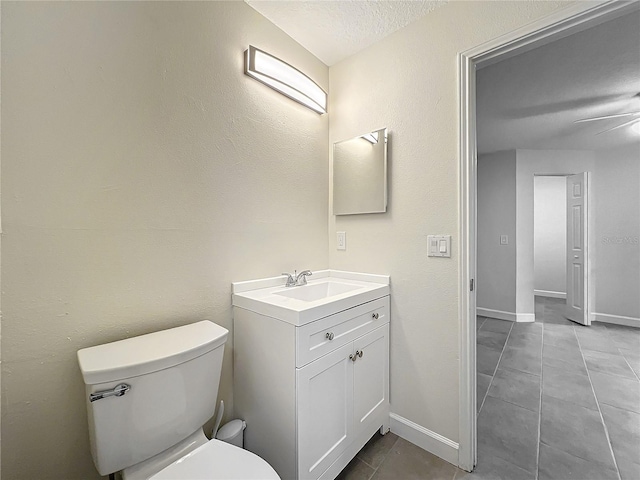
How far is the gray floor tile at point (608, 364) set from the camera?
2266 millimetres

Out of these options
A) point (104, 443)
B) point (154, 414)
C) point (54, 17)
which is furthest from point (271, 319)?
point (54, 17)

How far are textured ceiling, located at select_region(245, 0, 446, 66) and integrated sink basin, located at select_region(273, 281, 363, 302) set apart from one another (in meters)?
1.53

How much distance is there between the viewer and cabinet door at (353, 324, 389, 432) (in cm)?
135

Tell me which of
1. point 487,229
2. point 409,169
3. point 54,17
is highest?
point 54,17

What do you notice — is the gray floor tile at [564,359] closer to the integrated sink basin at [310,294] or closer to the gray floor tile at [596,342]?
the gray floor tile at [596,342]

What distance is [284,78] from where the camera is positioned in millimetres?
1542

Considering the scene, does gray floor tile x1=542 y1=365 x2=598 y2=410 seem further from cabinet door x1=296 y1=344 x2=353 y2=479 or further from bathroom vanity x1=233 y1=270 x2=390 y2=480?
cabinet door x1=296 y1=344 x2=353 y2=479

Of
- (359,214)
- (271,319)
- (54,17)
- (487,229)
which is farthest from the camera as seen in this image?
(487,229)

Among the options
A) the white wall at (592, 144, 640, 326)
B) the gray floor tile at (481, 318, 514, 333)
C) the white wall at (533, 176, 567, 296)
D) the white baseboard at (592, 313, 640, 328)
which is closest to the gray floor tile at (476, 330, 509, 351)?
the gray floor tile at (481, 318, 514, 333)

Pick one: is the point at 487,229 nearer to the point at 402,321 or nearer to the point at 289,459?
the point at 402,321

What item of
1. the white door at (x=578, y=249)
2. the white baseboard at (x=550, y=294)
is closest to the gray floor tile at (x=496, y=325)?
the white door at (x=578, y=249)

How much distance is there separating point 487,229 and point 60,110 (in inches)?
178

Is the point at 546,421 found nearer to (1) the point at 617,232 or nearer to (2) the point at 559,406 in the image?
(2) the point at 559,406

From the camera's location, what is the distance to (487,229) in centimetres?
395
